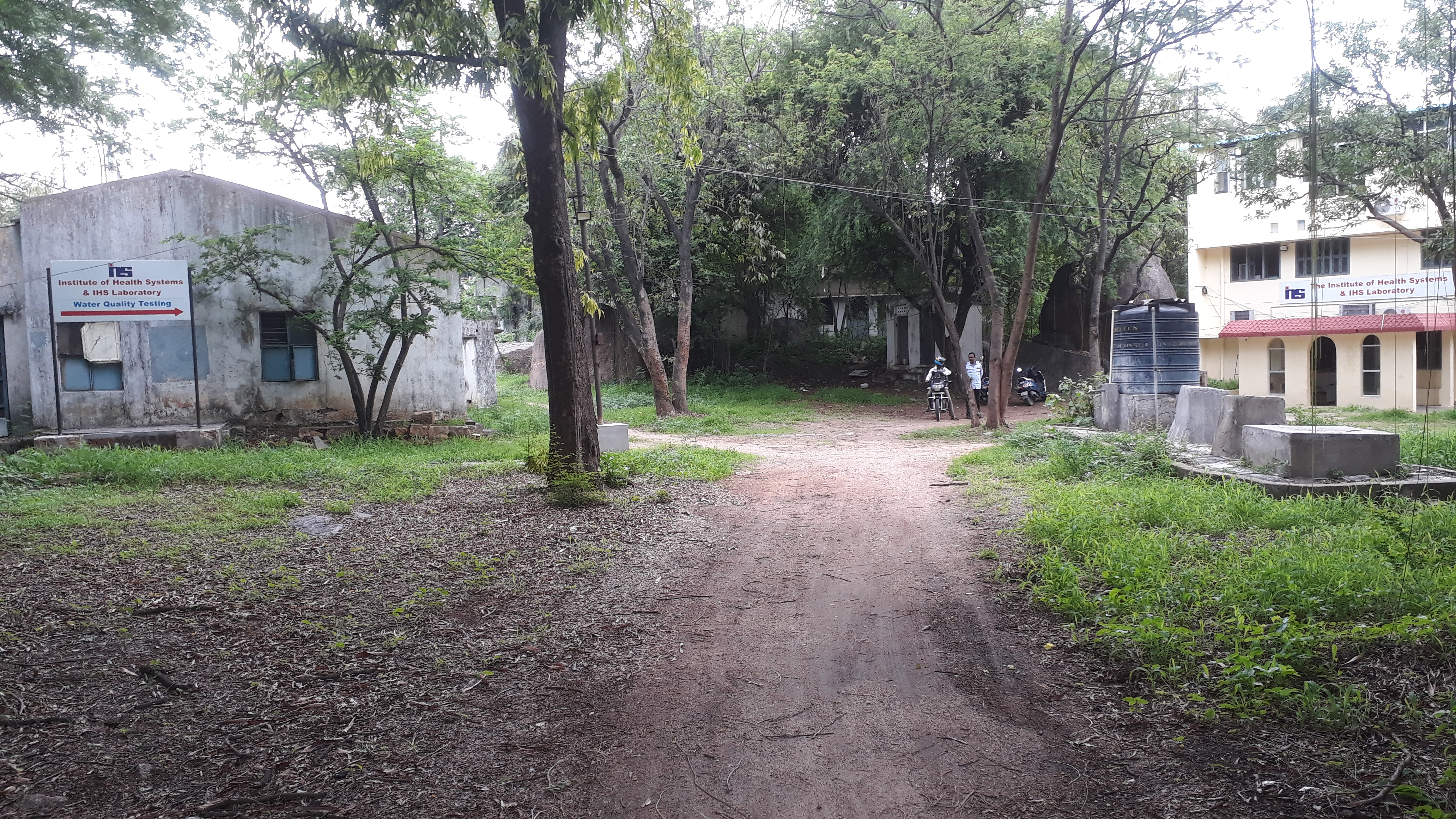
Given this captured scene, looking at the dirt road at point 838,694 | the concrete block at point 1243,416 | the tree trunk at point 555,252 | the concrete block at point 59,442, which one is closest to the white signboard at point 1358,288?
the concrete block at point 1243,416

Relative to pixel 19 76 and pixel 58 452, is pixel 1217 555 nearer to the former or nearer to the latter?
pixel 19 76

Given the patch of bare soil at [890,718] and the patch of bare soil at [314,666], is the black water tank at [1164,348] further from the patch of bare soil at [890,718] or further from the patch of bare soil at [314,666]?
the patch of bare soil at [314,666]

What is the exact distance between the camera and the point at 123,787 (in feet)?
11.0

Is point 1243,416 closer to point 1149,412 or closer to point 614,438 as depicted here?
point 1149,412

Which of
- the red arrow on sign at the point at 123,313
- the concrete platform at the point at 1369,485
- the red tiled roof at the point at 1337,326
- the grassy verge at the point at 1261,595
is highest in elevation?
the red arrow on sign at the point at 123,313

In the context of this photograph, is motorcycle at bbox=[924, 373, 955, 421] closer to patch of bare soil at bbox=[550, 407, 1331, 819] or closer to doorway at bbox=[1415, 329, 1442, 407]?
doorway at bbox=[1415, 329, 1442, 407]

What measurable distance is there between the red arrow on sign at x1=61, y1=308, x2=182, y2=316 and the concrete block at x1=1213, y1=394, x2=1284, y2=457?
1435 cm

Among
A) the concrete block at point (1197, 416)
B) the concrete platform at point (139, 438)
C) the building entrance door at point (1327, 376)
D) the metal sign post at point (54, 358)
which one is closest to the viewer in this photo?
the concrete block at point (1197, 416)

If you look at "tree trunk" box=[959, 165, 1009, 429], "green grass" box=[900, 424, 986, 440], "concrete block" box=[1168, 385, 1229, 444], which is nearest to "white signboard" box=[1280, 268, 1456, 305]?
"tree trunk" box=[959, 165, 1009, 429]

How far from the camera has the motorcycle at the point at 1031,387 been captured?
25.2 metres

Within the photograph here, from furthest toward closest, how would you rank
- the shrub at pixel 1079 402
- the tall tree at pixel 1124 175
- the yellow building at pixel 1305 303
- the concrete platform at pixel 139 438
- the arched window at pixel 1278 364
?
the arched window at pixel 1278 364 → the yellow building at pixel 1305 303 → the tall tree at pixel 1124 175 → the shrub at pixel 1079 402 → the concrete platform at pixel 139 438

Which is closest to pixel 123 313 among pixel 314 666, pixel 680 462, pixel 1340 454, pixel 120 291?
pixel 120 291

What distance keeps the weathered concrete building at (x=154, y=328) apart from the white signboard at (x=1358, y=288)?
901 inches

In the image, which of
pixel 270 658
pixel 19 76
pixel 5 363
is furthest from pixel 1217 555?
pixel 5 363
